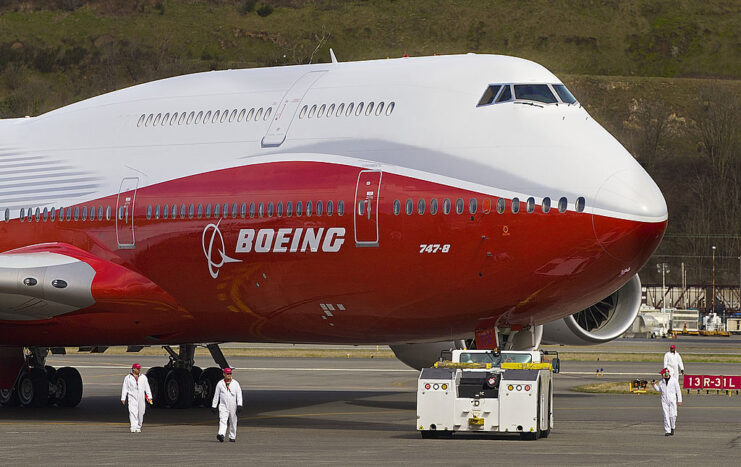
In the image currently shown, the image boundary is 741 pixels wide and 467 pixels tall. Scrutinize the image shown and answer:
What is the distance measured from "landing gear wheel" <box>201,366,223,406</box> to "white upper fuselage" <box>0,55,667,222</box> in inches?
261

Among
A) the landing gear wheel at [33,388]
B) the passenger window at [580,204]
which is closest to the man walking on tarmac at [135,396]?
the landing gear wheel at [33,388]

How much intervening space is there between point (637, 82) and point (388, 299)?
558ft

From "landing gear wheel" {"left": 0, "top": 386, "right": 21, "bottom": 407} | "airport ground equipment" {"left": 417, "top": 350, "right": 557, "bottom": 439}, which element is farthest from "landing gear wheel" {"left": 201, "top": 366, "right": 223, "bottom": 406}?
"airport ground equipment" {"left": 417, "top": 350, "right": 557, "bottom": 439}

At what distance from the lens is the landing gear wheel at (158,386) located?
3222 centimetres

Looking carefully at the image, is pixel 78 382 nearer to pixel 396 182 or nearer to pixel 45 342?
pixel 45 342

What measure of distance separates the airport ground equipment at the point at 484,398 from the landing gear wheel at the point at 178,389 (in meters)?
9.80

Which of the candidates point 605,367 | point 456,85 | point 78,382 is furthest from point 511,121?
point 605,367

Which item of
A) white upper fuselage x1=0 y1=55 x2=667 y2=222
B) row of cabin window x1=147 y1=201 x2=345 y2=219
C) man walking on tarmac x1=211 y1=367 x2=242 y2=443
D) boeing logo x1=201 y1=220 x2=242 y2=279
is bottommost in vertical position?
man walking on tarmac x1=211 y1=367 x2=242 y2=443

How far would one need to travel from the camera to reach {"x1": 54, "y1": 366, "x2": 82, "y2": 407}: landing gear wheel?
3300 cm

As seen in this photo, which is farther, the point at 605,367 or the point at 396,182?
the point at 605,367

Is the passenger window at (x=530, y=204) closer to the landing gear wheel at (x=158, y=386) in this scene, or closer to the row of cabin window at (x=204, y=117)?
the row of cabin window at (x=204, y=117)

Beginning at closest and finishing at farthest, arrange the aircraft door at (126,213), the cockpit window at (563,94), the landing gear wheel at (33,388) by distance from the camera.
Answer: the cockpit window at (563,94) → the aircraft door at (126,213) → the landing gear wheel at (33,388)

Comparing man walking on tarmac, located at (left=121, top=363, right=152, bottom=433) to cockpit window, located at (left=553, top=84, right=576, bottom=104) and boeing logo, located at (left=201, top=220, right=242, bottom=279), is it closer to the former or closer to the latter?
boeing logo, located at (left=201, top=220, right=242, bottom=279)

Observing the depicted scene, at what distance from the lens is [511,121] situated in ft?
79.4
